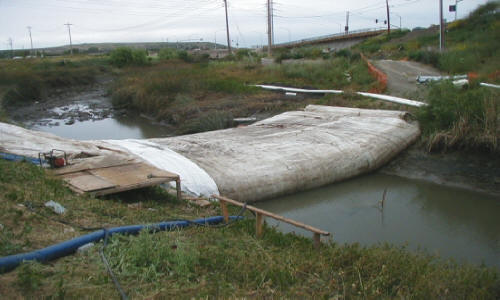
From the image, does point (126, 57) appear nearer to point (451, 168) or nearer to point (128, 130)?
point (128, 130)

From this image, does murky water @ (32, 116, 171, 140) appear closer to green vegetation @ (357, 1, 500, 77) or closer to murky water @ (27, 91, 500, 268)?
murky water @ (27, 91, 500, 268)

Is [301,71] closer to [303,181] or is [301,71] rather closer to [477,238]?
[303,181]

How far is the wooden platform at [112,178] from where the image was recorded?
6.11 meters

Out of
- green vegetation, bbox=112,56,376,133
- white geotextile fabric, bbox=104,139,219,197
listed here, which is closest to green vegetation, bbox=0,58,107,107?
green vegetation, bbox=112,56,376,133

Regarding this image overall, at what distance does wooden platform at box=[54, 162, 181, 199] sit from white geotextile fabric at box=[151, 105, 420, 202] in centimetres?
147

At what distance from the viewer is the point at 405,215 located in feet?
26.4

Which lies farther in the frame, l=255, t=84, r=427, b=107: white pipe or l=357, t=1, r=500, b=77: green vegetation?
l=357, t=1, r=500, b=77: green vegetation

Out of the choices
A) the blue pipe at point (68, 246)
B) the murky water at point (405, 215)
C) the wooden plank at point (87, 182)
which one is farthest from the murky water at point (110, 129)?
the blue pipe at point (68, 246)

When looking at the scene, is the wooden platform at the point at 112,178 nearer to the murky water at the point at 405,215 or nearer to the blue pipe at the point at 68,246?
the blue pipe at the point at 68,246

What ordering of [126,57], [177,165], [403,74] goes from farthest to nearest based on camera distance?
[126,57] < [403,74] < [177,165]

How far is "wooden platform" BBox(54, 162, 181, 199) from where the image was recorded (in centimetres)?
611

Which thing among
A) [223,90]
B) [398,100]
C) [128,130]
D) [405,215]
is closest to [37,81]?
[128,130]

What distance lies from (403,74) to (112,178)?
17.2m

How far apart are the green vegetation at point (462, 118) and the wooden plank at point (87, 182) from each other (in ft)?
27.2
